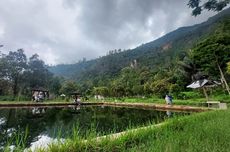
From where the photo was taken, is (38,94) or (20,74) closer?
(38,94)

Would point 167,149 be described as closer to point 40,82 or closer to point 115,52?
point 40,82

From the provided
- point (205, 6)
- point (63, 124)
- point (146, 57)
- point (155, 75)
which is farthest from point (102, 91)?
point (146, 57)

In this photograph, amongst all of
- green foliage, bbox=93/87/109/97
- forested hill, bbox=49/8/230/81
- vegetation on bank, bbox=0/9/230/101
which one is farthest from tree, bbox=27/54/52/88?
forested hill, bbox=49/8/230/81

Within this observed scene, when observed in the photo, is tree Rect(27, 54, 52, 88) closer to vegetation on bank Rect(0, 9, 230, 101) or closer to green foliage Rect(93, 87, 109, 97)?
vegetation on bank Rect(0, 9, 230, 101)

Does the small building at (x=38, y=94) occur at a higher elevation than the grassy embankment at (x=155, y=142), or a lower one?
higher

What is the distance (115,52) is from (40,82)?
59673mm

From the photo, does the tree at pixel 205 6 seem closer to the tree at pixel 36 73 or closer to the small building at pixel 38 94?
the small building at pixel 38 94

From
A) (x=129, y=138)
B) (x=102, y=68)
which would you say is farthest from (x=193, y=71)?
(x=102, y=68)

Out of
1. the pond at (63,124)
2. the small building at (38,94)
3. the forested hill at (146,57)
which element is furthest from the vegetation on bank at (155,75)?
the forested hill at (146,57)

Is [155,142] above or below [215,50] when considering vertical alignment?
below

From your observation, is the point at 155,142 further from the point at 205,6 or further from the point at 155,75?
the point at 155,75

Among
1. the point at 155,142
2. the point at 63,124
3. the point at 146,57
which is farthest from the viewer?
the point at 146,57

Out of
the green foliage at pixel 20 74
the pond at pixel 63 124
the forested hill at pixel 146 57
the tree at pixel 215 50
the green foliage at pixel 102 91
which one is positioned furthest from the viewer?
the forested hill at pixel 146 57

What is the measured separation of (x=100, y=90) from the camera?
34562mm
